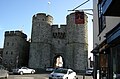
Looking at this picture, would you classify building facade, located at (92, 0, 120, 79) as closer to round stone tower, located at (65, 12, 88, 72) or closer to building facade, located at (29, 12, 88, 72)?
round stone tower, located at (65, 12, 88, 72)

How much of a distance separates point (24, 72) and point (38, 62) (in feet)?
67.3

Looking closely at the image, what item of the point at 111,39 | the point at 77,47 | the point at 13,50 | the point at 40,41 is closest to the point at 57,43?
the point at 40,41

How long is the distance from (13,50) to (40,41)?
8782 mm

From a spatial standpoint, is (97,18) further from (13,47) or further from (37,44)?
(13,47)

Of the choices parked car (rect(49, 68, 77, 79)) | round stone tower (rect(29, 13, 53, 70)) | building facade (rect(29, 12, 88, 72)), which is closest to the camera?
parked car (rect(49, 68, 77, 79))

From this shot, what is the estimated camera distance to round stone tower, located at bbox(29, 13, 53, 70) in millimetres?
64500

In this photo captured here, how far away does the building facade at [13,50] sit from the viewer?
2648 inches

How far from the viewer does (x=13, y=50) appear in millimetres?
68000

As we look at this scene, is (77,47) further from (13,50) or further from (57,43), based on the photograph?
(13,50)

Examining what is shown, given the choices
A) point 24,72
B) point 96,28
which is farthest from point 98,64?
point 24,72

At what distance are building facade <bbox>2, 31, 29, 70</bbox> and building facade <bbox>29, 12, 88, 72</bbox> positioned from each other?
5.04 meters

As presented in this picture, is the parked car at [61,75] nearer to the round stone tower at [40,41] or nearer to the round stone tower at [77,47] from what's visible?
the round stone tower at [77,47]

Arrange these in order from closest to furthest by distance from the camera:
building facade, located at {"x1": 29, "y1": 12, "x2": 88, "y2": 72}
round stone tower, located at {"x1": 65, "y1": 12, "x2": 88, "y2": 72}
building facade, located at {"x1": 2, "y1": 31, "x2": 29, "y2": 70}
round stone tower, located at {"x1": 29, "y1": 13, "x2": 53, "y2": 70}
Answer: round stone tower, located at {"x1": 65, "y1": 12, "x2": 88, "y2": 72} → building facade, located at {"x1": 29, "y1": 12, "x2": 88, "y2": 72} → round stone tower, located at {"x1": 29, "y1": 13, "x2": 53, "y2": 70} → building facade, located at {"x1": 2, "y1": 31, "x2": 29, "y2": 70}

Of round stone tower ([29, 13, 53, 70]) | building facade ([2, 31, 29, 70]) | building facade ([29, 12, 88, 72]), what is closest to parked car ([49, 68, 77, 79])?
building facade ([29, 12, 88, 72])
